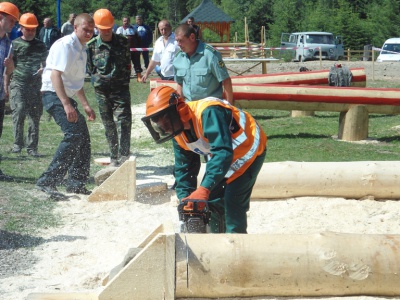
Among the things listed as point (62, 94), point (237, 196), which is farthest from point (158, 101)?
point (62, 94)

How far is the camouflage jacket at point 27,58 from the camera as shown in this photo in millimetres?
11219

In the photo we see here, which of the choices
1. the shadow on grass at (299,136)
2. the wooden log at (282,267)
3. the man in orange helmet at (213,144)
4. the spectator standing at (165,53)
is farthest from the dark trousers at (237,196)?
the spectator standing at (165,53)

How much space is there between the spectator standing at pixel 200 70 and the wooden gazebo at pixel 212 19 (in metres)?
42.2

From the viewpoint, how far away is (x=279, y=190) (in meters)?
7.95

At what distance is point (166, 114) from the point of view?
472cm

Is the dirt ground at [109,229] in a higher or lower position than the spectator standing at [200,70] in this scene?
lower

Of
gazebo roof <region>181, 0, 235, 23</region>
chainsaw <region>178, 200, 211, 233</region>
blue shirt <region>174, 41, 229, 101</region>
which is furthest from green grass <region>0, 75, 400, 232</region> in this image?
gazebo roof <region>181, 0, 235, 23</region>

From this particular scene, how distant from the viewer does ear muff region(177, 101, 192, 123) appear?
4.77 meters

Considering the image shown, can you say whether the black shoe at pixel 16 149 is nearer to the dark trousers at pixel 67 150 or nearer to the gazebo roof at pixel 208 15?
the dark trousers at pixel 67 150

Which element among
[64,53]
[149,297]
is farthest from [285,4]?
[149,297]

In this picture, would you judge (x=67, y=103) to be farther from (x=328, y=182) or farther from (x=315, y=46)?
(x=315, y=46)

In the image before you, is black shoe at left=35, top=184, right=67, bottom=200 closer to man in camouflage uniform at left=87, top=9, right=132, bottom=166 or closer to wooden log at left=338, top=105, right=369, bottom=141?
man in camouflage uniform at left=87, top=9, right=132, bottom=166

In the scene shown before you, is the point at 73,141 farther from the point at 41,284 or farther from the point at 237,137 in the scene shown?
the point at 237,137

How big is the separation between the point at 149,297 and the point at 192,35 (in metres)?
3.67
